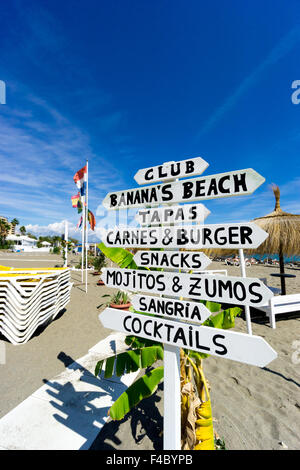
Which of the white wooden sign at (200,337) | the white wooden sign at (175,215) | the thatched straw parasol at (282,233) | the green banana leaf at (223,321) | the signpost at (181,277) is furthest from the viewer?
the thatched straw parasol at (282,233)

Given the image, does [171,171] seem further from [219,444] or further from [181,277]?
[219,444]

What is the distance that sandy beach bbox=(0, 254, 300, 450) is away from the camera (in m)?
2.76

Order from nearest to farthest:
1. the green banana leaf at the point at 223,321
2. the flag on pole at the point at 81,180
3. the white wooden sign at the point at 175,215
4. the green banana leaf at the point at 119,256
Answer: the white wooden sign at the point at 175,215
the green banana leaf at the point at 223,321
the green banana leaf at the point at 119,256
the flag on pole at the point at 81,180

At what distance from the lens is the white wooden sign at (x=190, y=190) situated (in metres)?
1.63

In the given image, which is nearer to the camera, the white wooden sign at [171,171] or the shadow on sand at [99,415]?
the white wooden sign at [171,171]

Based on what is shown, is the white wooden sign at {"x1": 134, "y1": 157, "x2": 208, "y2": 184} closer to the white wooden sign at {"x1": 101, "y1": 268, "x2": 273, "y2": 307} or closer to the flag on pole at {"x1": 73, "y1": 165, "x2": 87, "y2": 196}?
the white wooden sign at {"x1": 101, "y1": 268, "x2": 273, "y2": 307}

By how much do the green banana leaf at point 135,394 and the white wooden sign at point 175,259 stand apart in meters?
1.34

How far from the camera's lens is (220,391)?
147 inches

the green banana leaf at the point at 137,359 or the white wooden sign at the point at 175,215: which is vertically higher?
the white wooden sign at the point at 175,215

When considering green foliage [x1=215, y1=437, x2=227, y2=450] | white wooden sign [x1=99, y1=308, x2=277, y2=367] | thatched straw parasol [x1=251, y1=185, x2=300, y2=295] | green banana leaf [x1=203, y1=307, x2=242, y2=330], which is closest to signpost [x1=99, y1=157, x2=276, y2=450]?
white wooden sign [x1=99, y1=308, x2=277, y2=367]

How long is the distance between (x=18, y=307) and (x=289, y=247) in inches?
369

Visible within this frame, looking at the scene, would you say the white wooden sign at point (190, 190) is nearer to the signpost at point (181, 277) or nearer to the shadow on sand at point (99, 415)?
the signpost at point (181, 277)

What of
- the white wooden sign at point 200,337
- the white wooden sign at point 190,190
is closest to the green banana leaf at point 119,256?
the white wooden sign at point 190,190
